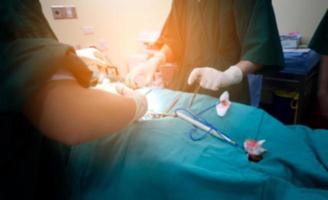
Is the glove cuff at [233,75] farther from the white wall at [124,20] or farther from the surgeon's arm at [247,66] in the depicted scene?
the white wall at [124,20]

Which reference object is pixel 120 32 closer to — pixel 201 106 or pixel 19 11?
pixel 201 106

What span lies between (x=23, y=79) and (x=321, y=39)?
2.02 m

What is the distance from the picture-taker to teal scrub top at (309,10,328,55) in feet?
5.74

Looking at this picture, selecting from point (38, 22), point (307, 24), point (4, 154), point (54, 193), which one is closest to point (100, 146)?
point (54, 193)

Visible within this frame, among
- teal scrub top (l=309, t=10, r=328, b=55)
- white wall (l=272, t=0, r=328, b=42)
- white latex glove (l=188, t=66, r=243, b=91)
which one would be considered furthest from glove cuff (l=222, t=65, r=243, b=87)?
white wall (l=272, t=0, r=328, b=42)

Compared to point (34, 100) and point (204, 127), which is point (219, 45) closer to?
point (204, 127)

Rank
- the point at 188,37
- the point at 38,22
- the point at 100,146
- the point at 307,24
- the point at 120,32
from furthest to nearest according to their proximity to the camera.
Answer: the point at 120,32 < the point at 307,24 < the point at 188,37 < the point at 100,146 < the point at 38,22

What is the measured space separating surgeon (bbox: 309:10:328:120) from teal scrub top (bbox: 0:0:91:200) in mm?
1848

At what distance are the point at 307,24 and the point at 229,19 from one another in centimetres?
134

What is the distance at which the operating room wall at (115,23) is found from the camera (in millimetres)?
2365

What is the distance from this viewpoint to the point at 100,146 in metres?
0.78

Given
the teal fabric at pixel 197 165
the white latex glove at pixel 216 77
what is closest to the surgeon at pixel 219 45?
the white latex glove at pixel 216 77

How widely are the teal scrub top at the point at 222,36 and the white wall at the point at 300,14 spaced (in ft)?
4.09

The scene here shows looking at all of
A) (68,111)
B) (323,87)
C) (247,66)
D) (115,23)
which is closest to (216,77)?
(247,66)
